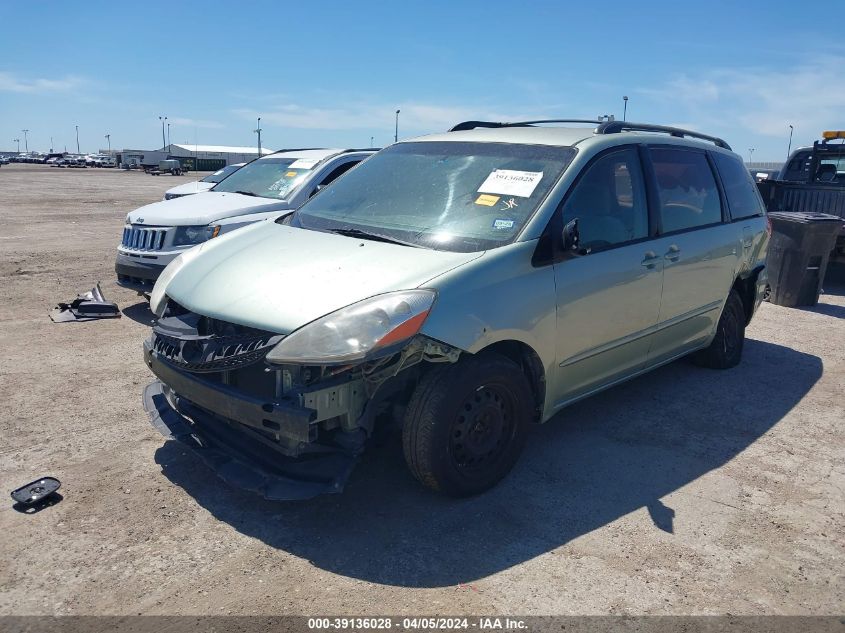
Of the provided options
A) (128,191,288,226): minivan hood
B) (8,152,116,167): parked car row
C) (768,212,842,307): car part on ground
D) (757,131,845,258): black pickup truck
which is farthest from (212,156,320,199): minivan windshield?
(8,152,116,167): parked car row

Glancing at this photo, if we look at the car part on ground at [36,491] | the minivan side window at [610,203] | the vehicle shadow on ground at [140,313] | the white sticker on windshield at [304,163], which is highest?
the white sticker on windshield at [304,163]

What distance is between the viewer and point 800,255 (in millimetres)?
8477

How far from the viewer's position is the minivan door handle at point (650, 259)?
4293 millimetres

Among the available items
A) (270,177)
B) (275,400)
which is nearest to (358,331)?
(275,400)

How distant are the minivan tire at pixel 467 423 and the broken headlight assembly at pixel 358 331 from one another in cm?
37

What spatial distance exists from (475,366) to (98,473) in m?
2.15

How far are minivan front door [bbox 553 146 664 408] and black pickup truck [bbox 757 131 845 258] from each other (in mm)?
6548

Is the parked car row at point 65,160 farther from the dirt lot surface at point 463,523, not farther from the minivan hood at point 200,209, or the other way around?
the dirt lot surface at point 463,523

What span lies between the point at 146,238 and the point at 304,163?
2.25m

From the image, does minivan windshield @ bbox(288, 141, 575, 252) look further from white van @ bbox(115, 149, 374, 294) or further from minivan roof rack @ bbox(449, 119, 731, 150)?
white van @ bbox(115, 149, 374, 294)

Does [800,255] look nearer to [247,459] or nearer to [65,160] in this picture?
[247,459]

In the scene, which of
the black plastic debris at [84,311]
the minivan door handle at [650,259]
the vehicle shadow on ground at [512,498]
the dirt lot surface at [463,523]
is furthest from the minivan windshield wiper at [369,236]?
the black plastic debris at [84,311]

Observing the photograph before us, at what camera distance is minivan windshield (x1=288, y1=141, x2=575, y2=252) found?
3672mm

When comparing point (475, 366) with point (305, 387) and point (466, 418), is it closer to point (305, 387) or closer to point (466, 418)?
point (466, 418)
